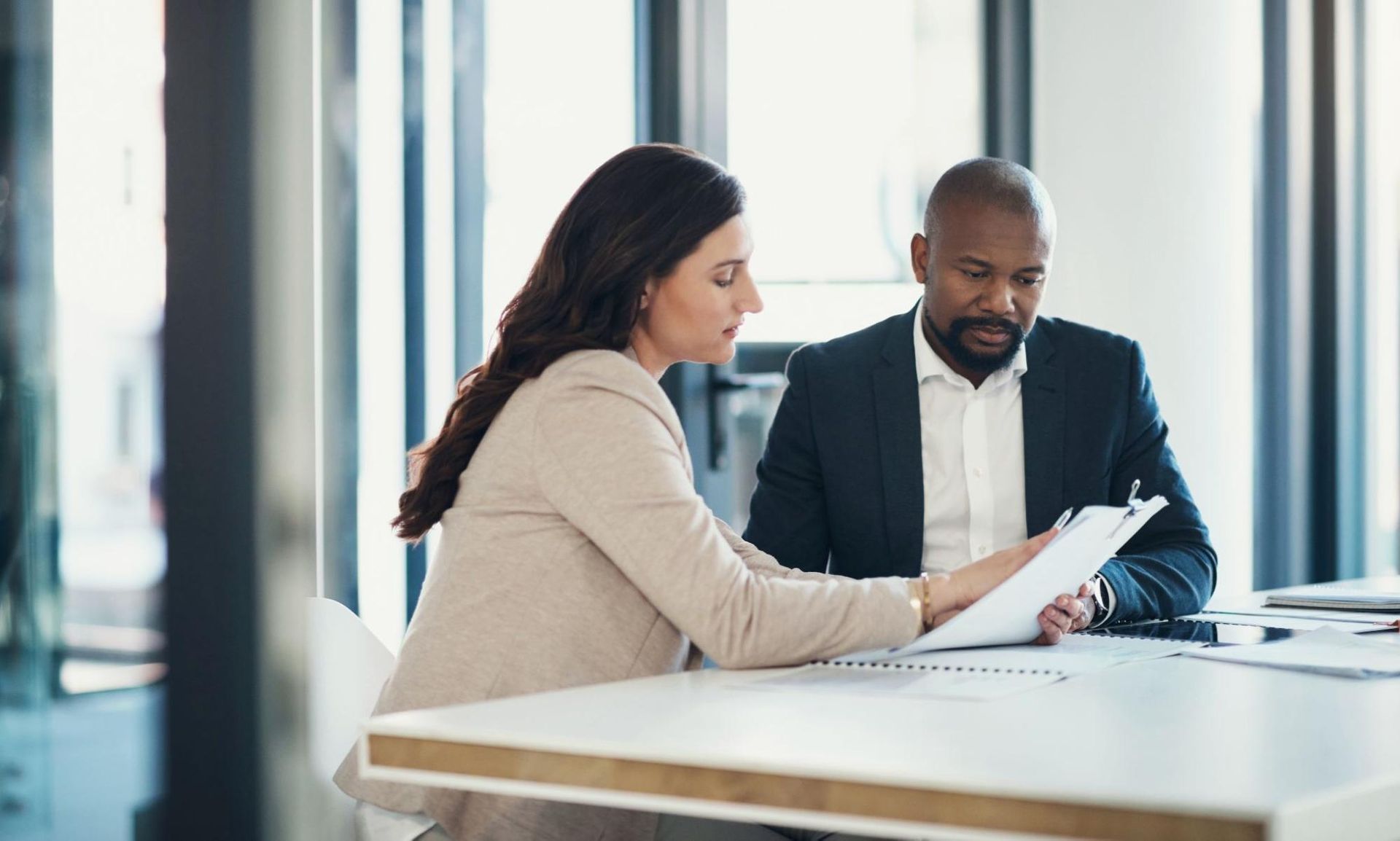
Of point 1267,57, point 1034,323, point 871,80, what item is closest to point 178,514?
point 1034,323

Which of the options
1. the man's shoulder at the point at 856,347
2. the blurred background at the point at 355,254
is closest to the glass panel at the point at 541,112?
the blurred background at the point at 355,254

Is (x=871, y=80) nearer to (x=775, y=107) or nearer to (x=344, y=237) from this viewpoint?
(x=775, y=107)

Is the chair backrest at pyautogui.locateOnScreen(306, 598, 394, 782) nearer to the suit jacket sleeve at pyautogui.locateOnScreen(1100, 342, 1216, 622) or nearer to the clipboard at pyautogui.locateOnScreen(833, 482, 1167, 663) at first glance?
the clipboard at pyautogui.locateOnScreen(833, 482, 1167, 663)

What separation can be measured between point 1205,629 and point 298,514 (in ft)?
4.58

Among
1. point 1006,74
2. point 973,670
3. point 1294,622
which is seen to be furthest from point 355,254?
point 1006,74

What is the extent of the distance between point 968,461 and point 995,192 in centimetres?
44

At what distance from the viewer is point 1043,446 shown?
94.9 inches

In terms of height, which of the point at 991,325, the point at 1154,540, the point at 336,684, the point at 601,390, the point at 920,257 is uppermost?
the point at 920,257

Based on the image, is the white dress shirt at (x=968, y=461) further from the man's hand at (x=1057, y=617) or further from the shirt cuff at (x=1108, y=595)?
the man's hand at (x=1057, y=617)

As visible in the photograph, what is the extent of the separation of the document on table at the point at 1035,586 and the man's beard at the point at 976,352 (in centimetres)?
71

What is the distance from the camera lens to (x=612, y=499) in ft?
5.16

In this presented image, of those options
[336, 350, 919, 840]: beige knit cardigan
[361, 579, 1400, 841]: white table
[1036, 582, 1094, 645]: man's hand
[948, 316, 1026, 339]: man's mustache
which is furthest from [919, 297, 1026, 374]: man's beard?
[361, 579, 1400, 841]: white table

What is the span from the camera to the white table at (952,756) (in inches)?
39.4

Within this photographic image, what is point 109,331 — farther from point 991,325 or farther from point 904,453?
point 991,325
